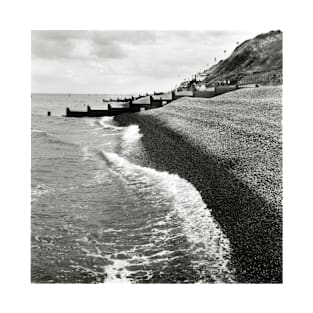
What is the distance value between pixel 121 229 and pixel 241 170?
2.59 meters

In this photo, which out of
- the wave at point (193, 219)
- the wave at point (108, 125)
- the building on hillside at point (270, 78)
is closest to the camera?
the wave at point (193, 219)

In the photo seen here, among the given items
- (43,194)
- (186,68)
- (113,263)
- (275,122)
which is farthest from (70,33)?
(275,122)

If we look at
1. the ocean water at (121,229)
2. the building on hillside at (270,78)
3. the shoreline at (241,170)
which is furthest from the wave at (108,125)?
the ocean water at (121,229)

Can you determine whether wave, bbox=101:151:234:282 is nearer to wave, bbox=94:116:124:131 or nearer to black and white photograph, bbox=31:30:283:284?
black and white photograph, bbox=31:30:283:284

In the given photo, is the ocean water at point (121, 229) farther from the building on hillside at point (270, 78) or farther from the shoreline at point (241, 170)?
the building on hillside at point (270, 78)

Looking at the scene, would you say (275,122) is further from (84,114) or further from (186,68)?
(84,114)

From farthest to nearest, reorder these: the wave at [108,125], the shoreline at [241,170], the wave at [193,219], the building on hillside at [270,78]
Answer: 1. the wave at [108,125]
2. the building on hillside at [270,78]
3. the shoreline at [241,170]
4. the wave at [193,219]

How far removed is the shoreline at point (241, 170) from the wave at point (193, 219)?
0.13 m

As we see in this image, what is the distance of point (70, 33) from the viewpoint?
521 centimetres

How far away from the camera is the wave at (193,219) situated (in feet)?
13.5

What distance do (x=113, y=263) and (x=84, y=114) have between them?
21.0m

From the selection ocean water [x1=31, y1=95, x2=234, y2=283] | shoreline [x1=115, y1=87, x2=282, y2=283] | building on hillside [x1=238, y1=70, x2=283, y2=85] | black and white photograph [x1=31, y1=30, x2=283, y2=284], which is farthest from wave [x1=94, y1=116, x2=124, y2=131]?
ocean water [x1=31, y1=95, x2=234, y2=283]

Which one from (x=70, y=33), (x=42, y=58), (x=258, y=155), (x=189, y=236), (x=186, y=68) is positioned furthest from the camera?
(x=186, y=68)

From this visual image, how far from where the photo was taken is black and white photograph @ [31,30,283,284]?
4246mm
